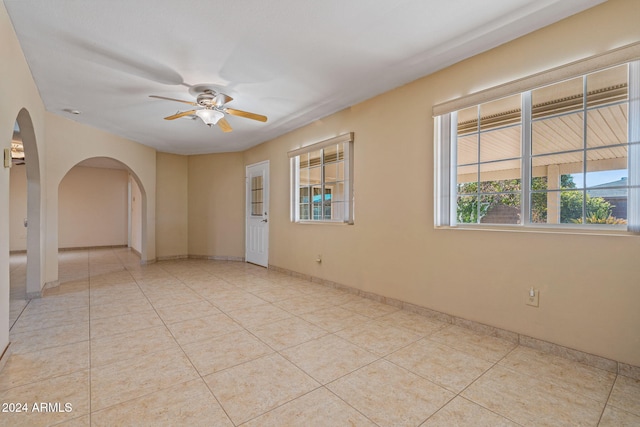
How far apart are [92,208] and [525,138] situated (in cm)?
1048

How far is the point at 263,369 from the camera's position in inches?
82.8

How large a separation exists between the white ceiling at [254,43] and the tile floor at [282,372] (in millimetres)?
2534

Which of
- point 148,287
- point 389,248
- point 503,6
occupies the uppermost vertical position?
point 503,6

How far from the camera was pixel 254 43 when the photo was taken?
2.61 meters

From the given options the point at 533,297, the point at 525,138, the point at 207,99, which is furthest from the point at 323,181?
the point at 533,297

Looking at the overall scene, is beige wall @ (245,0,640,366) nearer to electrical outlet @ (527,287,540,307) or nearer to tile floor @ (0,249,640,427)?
electrical outlet @ (527,287,540,307)

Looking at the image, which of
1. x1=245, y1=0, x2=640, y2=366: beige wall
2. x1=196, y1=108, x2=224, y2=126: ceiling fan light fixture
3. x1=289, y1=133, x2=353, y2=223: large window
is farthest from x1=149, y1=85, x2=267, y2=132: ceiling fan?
x1=245, y1=0, x2=640, y2=366: beige wall

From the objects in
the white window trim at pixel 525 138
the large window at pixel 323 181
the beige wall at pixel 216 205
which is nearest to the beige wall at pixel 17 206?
the beige wall at pixel 216 205

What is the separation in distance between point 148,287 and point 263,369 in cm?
312

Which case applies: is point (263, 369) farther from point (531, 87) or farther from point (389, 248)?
point (531, 87)

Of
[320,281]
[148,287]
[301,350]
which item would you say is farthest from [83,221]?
[301,350]

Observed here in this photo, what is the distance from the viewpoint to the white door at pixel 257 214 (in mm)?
5948

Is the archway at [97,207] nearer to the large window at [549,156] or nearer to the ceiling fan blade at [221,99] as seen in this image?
the ceiling fan blade at [221,99]

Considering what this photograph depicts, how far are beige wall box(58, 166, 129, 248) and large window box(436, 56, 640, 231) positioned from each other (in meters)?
9.59
